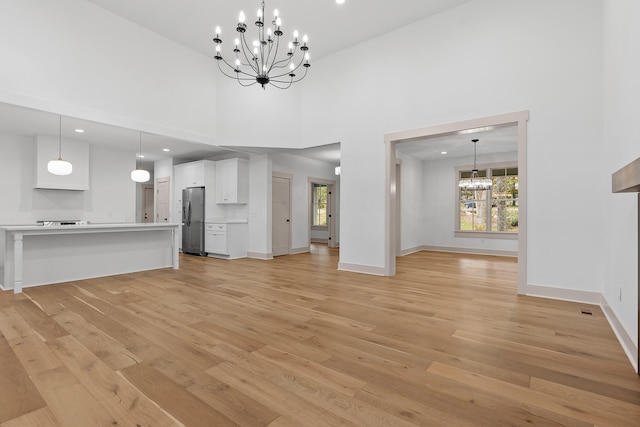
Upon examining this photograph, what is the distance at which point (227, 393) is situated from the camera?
70.4 inches

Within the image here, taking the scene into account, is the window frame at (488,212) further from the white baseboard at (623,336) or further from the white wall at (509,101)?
the white baseboard at (623,336)

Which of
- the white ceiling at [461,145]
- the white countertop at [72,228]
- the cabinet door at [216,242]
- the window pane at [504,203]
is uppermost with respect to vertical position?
the white ceiling at [461,145]

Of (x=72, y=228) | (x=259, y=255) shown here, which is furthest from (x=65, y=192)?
(x=259, y=255)

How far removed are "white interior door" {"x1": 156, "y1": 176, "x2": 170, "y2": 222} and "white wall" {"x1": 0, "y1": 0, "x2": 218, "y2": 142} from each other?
11.7ft

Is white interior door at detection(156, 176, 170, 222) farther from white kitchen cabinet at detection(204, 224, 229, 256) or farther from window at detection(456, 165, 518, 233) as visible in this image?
window at detection(456, 165, 518, 233)

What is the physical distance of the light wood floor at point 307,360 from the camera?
1619 millimetres

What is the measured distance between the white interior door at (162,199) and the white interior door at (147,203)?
54.0 inches

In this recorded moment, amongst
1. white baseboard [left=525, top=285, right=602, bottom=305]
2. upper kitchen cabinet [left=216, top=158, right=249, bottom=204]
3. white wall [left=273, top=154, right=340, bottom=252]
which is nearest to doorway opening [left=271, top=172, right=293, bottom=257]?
white wall [left=273, top=154, right=340, bottom=252]

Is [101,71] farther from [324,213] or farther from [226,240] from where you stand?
[324,213]

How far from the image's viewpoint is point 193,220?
8.06 metres

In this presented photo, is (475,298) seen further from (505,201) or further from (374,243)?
(505,201)

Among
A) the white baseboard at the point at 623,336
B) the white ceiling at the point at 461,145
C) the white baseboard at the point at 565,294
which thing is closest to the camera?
the white baseboard at the point at 623,336

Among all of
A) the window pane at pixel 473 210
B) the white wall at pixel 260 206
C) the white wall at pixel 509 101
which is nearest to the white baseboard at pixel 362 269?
the white wall at pixel 509 101

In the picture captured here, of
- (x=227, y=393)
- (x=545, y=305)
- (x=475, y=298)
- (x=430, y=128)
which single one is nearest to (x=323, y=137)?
(x=430, y=128)
